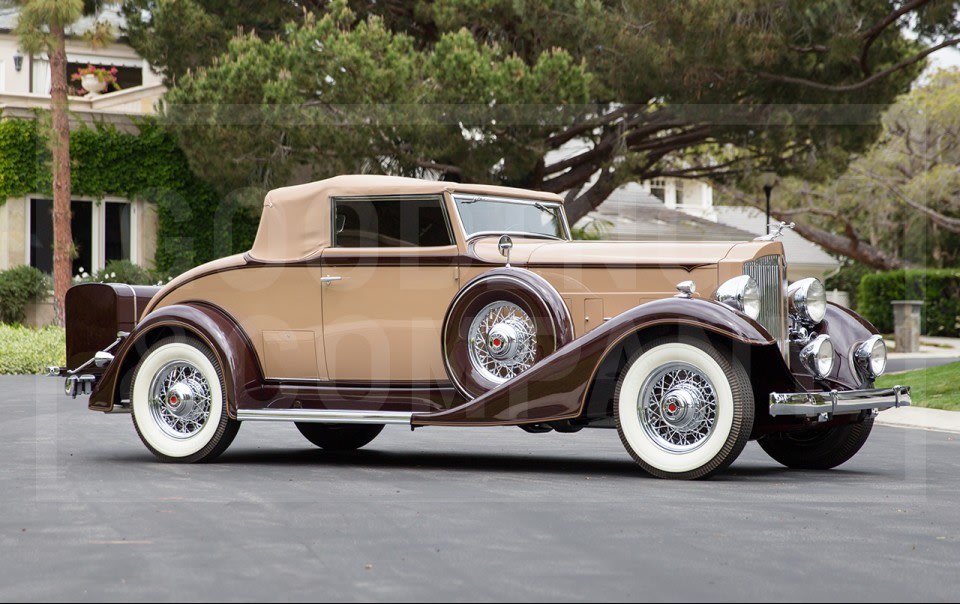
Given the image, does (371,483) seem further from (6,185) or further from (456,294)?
(6,185)

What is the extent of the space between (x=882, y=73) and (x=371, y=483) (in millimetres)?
17209

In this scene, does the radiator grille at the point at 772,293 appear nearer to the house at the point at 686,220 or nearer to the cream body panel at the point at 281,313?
the cream body panel at the point at 281,313

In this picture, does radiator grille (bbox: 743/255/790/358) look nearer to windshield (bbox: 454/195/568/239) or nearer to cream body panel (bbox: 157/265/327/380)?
windshield (bbox: 454/195/568/239)

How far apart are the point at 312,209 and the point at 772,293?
3.54 metres

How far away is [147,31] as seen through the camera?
27.4 m

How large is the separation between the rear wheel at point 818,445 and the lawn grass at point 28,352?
15.5m

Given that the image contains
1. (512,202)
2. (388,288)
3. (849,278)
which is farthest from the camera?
(849,278)

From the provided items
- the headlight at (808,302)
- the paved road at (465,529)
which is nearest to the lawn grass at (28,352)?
the paved road at (465,529)

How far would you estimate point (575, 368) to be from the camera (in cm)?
823

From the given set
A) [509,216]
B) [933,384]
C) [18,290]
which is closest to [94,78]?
[18,290]

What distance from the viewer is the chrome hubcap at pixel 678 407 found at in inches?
313

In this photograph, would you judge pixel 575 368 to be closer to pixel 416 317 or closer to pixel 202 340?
pixel 416 317

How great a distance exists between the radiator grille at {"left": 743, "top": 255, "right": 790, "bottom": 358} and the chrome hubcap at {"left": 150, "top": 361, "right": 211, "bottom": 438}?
4155 mm

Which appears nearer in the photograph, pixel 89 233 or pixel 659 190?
pixel 89 233
